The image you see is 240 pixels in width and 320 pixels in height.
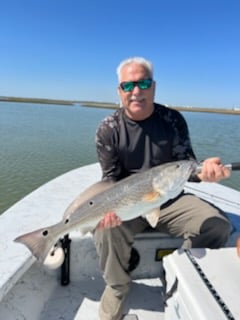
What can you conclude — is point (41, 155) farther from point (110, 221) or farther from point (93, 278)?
point (110, 221)

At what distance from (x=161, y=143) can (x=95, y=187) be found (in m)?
0.56

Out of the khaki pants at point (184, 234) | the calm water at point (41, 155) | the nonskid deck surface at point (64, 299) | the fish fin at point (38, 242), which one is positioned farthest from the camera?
the calm water at point (41, 155)

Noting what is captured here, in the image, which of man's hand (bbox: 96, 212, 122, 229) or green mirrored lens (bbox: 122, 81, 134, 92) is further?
green mirrored lens (bbox: 122, 81, 134, 92)

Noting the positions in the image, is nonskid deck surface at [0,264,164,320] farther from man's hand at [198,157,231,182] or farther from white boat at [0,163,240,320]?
man's hand at [198,157,231,182]

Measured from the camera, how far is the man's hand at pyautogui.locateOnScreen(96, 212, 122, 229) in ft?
5.97

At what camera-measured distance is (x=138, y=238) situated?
2.35m

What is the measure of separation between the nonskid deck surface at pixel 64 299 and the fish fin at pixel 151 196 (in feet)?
3.04

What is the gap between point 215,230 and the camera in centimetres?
197

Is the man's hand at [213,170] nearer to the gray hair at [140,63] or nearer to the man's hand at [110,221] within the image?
the man's hand at [110,221]

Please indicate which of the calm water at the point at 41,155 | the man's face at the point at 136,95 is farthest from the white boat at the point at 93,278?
the calm water at the point at 41,155

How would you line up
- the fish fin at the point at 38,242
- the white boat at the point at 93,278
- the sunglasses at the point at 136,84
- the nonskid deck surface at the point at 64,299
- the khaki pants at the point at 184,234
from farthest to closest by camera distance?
the sunglasses at the point at 136,84 < the nonskid deck surface at the point at 64,299 < the khaki pants at the point at 184,234 < the fish fin at the point at 38,242 < the white boat at the point at 93,278

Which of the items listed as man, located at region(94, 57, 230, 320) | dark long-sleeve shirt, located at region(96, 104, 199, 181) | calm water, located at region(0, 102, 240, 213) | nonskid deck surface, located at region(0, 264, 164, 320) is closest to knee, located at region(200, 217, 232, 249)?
man, located at region(94, 57, 230, 320)

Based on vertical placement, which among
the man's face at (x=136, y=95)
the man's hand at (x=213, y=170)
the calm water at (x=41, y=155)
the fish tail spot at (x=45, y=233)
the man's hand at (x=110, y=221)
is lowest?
the calm water at (x=41, y=155)

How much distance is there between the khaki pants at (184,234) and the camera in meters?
1.95
